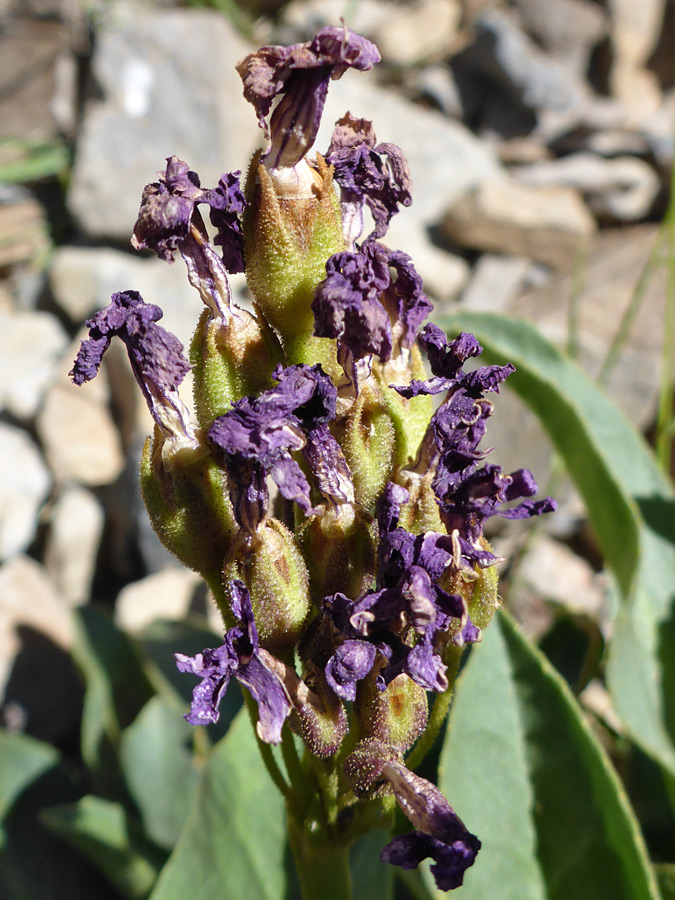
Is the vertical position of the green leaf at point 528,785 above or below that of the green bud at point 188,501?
below

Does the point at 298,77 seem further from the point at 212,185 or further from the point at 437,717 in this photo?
the point at 212,185

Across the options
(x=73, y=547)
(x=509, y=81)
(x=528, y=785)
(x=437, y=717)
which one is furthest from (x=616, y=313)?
(x=437, y=717)

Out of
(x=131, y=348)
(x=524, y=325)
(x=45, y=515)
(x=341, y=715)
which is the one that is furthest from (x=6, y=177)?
(x=341, y=715)

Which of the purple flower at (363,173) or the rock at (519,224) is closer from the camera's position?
the purple flower at (363,173)

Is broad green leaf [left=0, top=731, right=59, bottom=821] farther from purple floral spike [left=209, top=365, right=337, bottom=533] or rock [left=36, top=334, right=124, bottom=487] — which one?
rock [left=36, top=334, right=124, bottom=487]

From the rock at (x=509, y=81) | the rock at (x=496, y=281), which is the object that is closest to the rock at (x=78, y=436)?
the rock at (x=496, y=281)

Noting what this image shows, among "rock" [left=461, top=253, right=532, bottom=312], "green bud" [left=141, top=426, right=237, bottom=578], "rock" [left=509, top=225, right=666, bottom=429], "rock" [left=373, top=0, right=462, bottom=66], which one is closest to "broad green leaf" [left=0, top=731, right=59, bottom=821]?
"green bud" [left=141, top=426, right=237, bottom=578]

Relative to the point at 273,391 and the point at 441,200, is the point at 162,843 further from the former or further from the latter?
the point at 441,200

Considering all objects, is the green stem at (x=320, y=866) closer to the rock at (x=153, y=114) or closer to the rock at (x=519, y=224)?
the rock at (x=519, y=224)
